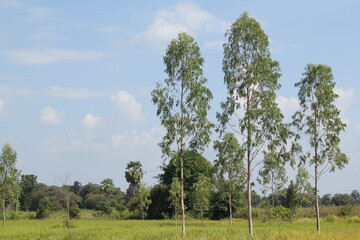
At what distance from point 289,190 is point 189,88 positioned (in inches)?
1268

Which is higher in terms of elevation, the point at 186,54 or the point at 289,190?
the point at 186,54

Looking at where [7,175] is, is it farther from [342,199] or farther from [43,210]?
[342,199]

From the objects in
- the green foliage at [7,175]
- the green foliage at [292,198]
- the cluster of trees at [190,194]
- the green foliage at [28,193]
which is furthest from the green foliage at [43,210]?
the green foliage at [292,198]

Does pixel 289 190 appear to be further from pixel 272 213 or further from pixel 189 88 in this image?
pixel 189 88

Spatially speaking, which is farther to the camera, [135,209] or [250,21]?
[135,209]

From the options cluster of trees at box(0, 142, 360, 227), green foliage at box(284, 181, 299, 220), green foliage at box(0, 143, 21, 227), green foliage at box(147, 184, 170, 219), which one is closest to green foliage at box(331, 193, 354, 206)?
cluster of trees at box(0, 142, 360, 227)

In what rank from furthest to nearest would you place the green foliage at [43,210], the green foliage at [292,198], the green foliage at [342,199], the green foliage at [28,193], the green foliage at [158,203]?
the green foliage at [28,193]
the green foliage at [342,199]
the green foliage at [43,210]
the green foliage at [158,203]
the green foliage at [292,198]

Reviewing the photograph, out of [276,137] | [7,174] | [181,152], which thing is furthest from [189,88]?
[7,174]

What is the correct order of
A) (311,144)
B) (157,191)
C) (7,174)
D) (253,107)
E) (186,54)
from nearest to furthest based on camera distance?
(253,107), (186,54), (311,144), (7,174), (157,191)

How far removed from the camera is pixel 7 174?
50.3m

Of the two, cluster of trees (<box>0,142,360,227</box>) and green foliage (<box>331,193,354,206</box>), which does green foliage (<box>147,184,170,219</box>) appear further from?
green foliage (<box>331,193,354,206</box>)

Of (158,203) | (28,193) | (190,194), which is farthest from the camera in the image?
(28,193)

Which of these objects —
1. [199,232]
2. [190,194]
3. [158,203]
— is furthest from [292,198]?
[158,203]

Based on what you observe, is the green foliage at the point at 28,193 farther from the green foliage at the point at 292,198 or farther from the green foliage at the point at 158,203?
the green foliage at the point at 292,198
